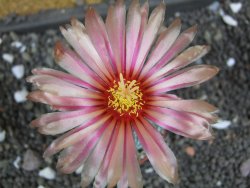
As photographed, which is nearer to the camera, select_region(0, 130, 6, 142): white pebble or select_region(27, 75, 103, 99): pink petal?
select_region(27, 75, 103, 99): pink petal

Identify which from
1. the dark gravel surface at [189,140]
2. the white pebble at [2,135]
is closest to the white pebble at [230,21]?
the dark gravel surface at [189,140]

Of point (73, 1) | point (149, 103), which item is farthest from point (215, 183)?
point (73, 1)

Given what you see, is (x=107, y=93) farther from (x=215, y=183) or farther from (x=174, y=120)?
(x=215, y=183)

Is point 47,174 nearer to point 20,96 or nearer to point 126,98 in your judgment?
point 20,96

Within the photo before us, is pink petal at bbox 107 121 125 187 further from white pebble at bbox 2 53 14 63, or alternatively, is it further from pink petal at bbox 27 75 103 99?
white pebble at bbox 2 53 14 63

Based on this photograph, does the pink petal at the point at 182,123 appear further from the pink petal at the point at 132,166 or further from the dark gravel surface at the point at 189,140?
the dark gravel surface at the point at 189,140

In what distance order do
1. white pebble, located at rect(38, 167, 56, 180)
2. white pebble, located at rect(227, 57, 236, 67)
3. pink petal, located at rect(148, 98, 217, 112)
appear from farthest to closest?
white pebble, located at rect(227, 57, 236, 67)
white pebble, located at rect(38, 167, 56, 180)
pink petal, located at rect(148, 98, 217, 112)

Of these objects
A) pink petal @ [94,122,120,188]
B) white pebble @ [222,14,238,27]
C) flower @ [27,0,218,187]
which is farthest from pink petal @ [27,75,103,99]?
white pebble @ [222,14,238,27]
